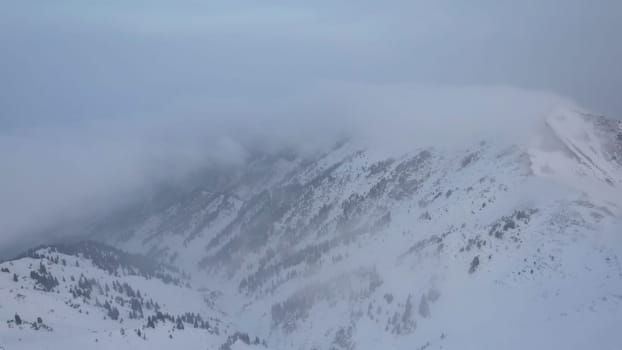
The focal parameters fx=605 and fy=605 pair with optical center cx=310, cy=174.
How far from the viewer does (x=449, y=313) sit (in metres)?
188

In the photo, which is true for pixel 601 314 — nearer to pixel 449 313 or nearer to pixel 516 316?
pixel 516 316

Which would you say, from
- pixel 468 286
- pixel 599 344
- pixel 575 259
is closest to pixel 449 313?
pixel 468 286

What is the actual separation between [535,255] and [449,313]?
31514 mm

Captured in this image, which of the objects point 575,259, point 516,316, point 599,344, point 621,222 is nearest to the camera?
point 599,344

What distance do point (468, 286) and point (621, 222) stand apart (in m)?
52.1

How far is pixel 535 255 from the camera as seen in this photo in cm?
18375

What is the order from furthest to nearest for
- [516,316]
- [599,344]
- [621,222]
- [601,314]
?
[621,222] < [516,316] < [601,314] < [599,344]

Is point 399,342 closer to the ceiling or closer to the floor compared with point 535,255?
closer to the floor

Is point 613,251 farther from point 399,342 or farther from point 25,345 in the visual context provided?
point 25,345

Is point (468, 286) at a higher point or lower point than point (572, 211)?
lower

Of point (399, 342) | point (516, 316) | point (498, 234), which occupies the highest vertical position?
point (498, 234)

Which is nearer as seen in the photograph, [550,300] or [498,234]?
[550,300]

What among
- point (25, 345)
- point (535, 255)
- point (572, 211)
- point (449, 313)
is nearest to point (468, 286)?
point (449, 313)

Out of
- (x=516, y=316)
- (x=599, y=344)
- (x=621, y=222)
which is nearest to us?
(x=599, y=344)
